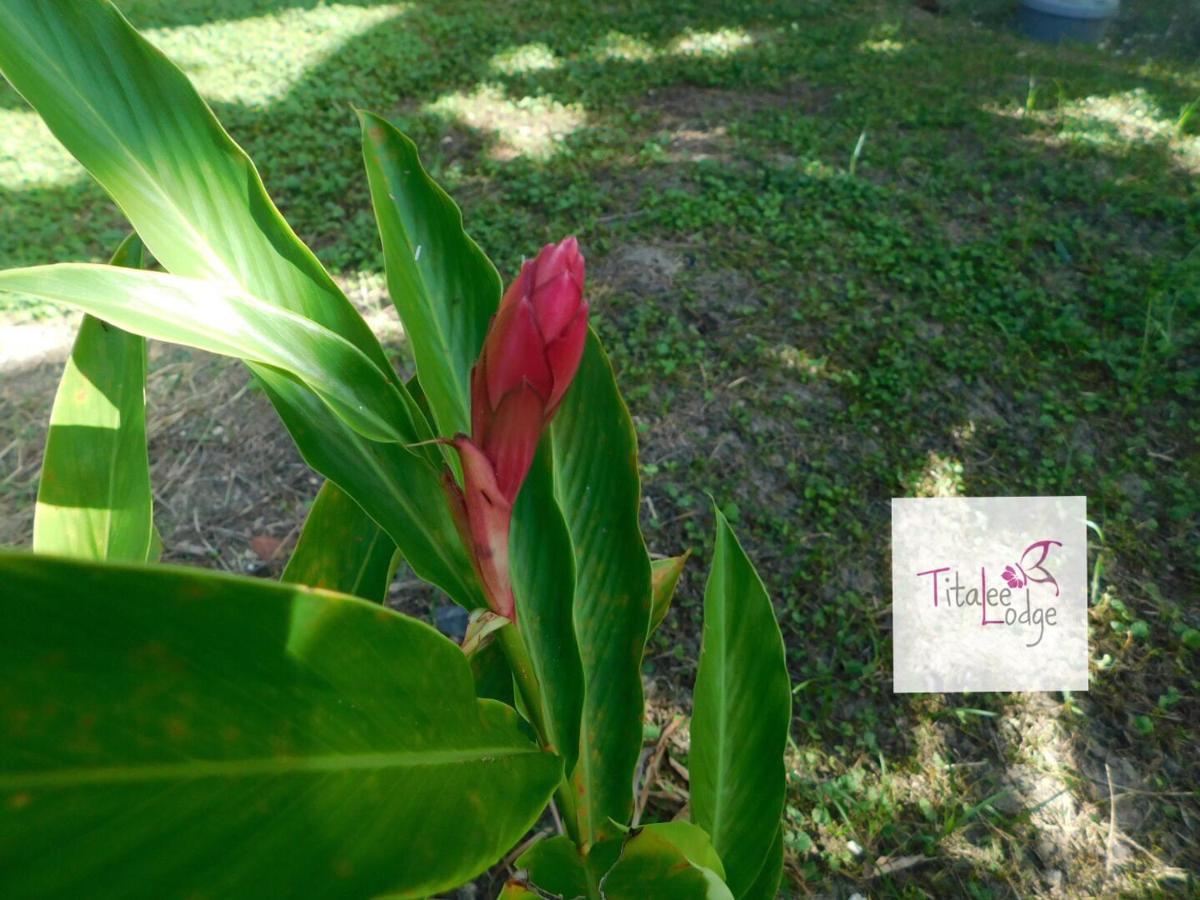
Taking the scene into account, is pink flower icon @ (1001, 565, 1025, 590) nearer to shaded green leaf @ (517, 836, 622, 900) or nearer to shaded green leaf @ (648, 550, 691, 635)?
shaded green leaf @ (648, 550, 691, 635)

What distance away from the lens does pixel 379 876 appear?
1.35 feet

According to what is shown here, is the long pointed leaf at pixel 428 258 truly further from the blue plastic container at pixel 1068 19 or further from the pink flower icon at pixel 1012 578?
→ the blue plastic container at pixel 1068 19

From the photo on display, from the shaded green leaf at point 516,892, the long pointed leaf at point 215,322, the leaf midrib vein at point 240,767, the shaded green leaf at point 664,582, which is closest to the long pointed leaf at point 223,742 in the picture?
the leaf midrib vein at point 240,767

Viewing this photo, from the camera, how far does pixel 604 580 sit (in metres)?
0.74

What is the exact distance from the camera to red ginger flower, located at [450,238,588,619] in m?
0.46

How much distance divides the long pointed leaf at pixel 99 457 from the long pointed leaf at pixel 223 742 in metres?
0.43

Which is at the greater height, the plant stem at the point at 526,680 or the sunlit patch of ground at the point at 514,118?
the plant stem at the point at 526,680

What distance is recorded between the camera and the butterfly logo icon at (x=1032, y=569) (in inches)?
39.6

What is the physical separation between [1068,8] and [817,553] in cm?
370

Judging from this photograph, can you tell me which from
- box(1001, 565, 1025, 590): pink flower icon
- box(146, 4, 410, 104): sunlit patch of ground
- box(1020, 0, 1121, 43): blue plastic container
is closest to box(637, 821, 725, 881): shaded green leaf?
box(1001, 565, 1025, 590): pink flower icon

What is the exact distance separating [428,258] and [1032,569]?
0.87 meters

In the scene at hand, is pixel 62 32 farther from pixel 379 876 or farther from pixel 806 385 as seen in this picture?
pixel 806 385

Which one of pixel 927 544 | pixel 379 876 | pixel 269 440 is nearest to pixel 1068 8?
pixel 927 544

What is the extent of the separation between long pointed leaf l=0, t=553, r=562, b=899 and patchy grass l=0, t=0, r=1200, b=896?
0.82m
